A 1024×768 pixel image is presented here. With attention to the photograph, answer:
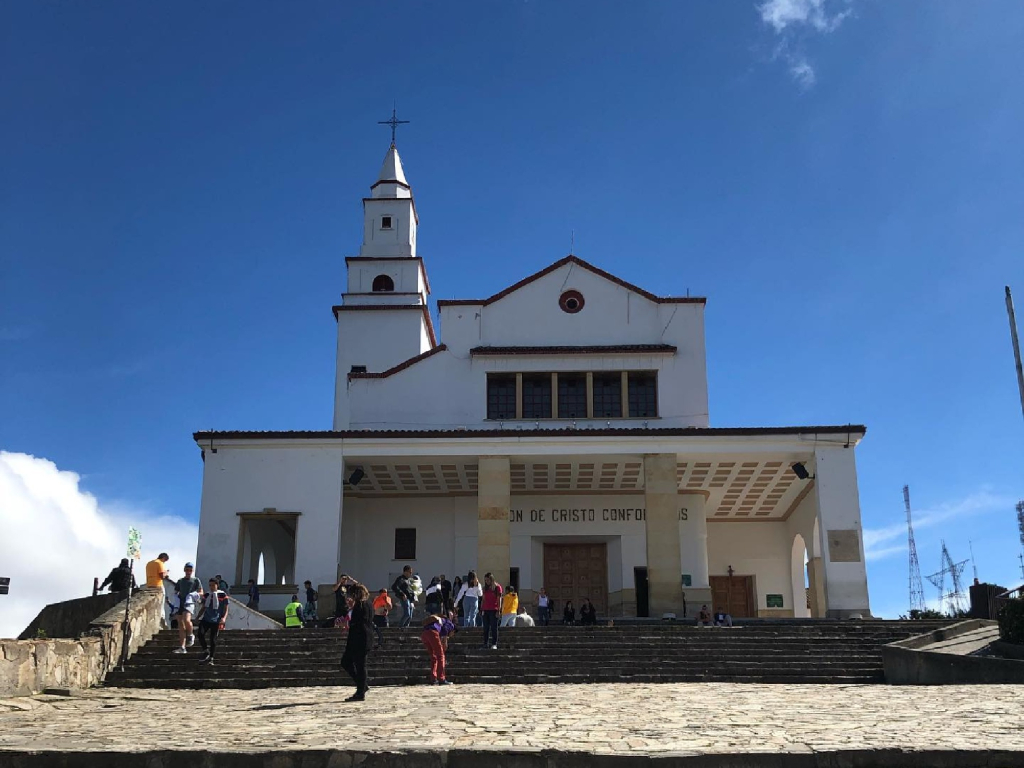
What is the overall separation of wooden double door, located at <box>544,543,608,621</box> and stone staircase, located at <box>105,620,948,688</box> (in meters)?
10.8

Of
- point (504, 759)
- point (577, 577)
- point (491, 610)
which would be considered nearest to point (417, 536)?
point (577, 577)

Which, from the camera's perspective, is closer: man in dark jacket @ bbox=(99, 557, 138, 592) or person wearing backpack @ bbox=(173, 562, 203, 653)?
person wearing backpack @ bbox=(173, 562, 203, 653)

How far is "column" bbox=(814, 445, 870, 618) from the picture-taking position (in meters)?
25.9

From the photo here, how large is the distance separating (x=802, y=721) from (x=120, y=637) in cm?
1193

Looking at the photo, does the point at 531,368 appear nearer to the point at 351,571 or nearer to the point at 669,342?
the point at 669,342

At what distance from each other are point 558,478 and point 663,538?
16.7 ft

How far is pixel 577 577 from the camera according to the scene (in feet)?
104

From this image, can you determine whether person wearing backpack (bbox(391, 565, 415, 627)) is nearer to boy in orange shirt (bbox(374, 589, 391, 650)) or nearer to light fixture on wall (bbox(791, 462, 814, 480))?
boy in orange shirt (bbox(374, 589, 391, 650))

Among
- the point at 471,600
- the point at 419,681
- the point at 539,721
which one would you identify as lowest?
the point at 539,721

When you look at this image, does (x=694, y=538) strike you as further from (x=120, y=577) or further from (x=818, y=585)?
(x=120, y=577)

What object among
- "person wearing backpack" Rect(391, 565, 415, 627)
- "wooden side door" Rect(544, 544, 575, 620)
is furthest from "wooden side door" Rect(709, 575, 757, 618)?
"person wearing backpack" Rect(391, 565, 415, 627)

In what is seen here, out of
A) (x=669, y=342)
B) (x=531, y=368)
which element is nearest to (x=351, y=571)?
(x=531, y=368)

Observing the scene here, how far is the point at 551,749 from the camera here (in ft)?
27.9

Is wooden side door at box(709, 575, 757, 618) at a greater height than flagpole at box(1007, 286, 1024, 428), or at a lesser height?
lesser
